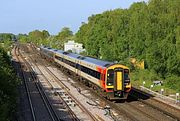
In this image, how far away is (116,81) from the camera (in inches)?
1098

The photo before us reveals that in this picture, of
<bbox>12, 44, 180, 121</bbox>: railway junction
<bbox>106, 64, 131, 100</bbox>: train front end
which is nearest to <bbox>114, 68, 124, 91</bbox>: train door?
<bbox>106, 64, 131, 100</bbox>: train front end

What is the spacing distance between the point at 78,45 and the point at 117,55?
3808 centimetres

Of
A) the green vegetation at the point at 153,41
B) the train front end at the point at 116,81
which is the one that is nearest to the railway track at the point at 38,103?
the train front end at the point at 116,81

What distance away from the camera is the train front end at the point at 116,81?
27.8 meters

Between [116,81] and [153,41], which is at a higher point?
[153,41]

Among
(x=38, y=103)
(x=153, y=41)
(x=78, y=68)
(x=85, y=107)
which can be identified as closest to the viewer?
(x=85, y=107)

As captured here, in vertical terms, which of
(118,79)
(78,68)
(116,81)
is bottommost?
(78,68)

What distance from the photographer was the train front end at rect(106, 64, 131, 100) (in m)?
27.8

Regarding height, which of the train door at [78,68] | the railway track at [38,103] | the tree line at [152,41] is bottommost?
the railway track at [38,103]

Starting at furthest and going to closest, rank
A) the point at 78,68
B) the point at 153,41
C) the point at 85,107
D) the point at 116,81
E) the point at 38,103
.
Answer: the point at 153,41 → the point at 78,68 → the point at 38,103 → the point at 116,81 → the point at 85,107

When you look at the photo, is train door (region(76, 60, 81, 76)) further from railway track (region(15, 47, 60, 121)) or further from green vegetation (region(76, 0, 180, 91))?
green vegetation (region(76, 0, 180, 91))

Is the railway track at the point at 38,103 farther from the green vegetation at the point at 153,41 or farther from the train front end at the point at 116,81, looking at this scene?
the green vegetation at the point at 153,41

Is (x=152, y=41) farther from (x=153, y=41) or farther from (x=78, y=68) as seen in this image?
(x=78, y=68)

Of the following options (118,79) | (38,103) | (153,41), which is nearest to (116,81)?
(118,79)
